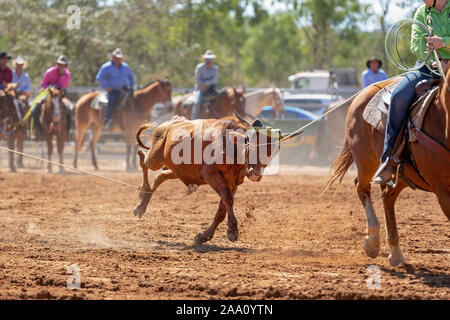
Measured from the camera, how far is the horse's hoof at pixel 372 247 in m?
7.05

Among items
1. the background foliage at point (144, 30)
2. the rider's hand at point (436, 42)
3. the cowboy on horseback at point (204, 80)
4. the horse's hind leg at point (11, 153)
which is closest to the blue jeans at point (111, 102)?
the cowboy on horseback at point (204, 80)

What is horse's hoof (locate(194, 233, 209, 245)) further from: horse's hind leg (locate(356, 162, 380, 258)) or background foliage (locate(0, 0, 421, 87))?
background foliage (locate(0, 0, 421, 87))

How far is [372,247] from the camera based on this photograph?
7059 millimetres

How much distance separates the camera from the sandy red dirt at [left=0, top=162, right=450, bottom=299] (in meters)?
5.77

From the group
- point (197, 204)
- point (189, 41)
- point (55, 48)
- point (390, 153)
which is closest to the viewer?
point (390, 153)

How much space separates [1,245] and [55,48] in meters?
20.6

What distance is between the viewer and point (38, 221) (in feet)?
31.2

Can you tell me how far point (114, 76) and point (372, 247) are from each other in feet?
41.5

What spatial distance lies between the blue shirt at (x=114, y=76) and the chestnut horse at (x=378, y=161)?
449 inches

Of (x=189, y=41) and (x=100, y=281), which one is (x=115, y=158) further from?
(x=100, y=281)

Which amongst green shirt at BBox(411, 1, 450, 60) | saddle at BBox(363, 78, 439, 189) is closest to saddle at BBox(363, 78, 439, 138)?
saddle at BBox(363, 78, 439, 189)

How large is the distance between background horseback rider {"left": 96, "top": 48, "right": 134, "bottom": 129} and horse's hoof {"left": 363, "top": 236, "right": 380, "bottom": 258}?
12466 mm

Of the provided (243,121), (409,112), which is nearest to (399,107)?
(409,112)

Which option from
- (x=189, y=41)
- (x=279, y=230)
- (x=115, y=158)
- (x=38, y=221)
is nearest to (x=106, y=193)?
(x=38, y=221)
